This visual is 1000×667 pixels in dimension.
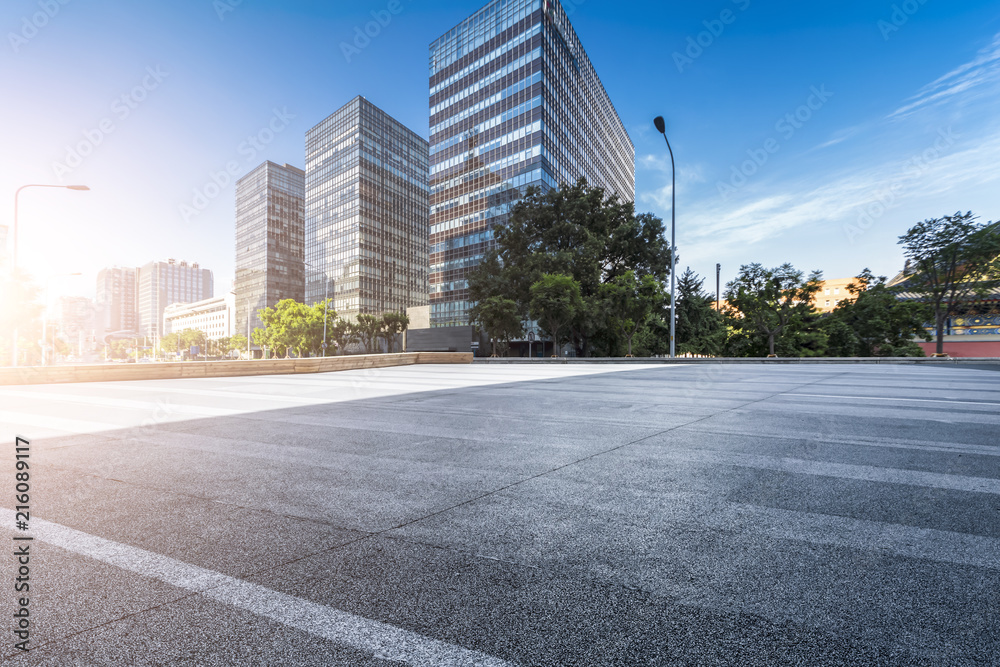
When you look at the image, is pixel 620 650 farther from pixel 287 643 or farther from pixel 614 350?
pixel 614 350

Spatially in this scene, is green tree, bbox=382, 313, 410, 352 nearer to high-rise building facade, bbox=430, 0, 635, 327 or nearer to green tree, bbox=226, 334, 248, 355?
high-rise building facade, bbox=430, 0, 635, 327

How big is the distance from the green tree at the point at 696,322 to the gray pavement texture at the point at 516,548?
35.0 meters

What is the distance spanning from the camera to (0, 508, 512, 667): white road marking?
5.71 feet

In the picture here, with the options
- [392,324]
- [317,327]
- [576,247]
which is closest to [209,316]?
[317,327]

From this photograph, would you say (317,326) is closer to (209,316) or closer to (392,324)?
(392,324)

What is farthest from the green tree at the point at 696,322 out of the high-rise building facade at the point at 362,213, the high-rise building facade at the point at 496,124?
the high-rise building facade at the point at 362,213

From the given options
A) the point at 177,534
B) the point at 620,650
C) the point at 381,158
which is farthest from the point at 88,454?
the point at 381,158

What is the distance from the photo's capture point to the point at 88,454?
17.2ft

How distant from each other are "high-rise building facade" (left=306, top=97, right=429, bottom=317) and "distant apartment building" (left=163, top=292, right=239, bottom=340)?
47.2 metres

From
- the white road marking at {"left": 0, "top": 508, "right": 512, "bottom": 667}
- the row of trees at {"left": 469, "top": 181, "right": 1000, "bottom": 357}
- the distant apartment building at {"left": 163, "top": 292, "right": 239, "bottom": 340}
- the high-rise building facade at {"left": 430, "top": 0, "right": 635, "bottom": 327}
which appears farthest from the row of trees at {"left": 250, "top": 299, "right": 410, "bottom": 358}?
the distant apartment building at {"left": 163, "top": 292, "right": 239, "bottom": 340}

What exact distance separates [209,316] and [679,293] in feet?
536

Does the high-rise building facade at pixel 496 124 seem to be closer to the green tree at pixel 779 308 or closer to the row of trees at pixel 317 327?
the row of trees at pixel 317 327

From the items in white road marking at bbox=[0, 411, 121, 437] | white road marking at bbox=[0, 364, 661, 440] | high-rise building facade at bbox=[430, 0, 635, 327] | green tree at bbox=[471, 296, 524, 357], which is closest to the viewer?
white road marking at bbox=[0, 411, 121, 437]

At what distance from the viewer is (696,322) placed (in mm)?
40781
